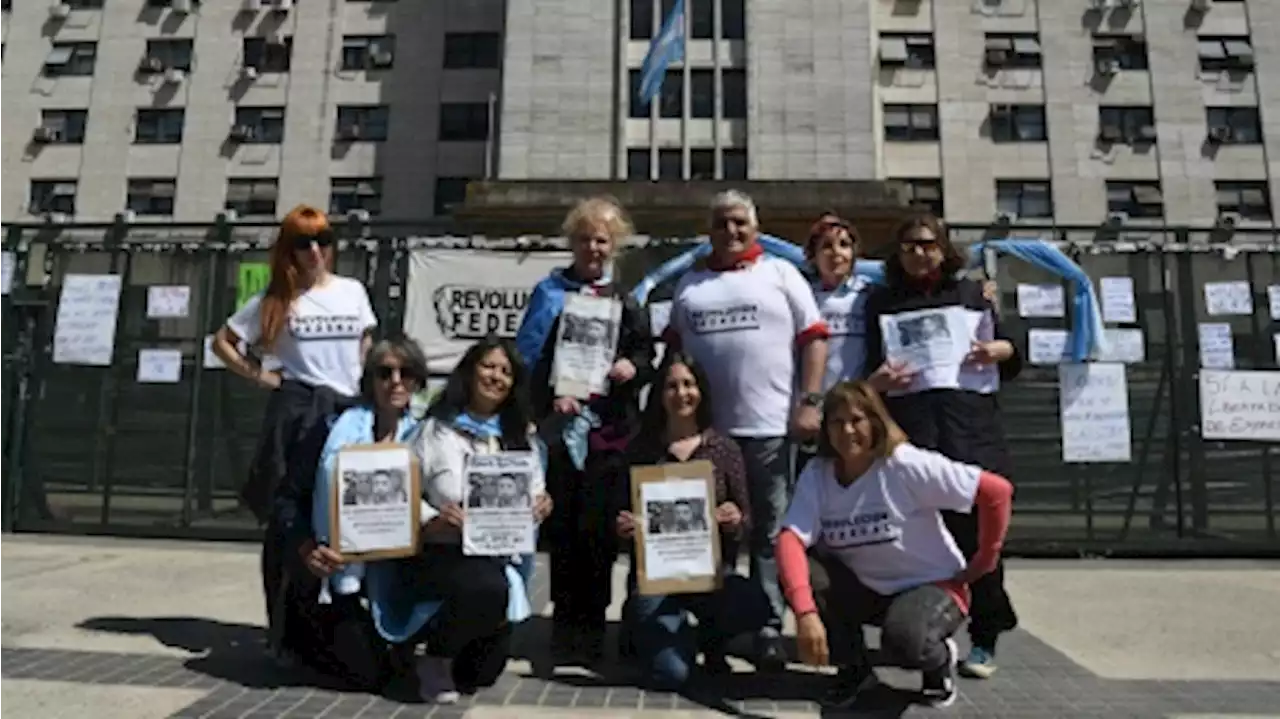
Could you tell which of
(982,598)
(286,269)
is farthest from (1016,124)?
(286,269)

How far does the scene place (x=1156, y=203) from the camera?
29156 millimetres

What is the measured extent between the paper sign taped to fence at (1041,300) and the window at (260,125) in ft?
94.6

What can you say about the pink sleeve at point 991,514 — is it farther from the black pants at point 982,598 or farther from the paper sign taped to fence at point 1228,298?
the paper sign taped to fence at point 1228,298

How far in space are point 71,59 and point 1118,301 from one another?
1416 inches

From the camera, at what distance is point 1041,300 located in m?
7.27

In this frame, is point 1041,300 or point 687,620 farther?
point 1041,300

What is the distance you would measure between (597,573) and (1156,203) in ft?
100

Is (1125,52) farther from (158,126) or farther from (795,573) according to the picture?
(795,573)

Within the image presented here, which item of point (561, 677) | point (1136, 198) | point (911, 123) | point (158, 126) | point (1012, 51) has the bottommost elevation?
point (561, 677)

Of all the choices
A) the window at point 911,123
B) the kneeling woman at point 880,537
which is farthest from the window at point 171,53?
the kneeling woman at point 880,537

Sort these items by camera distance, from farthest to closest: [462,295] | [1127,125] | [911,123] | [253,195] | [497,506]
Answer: [253,195]
[1127,125]
[911,123]
[462,295]
[497,506]

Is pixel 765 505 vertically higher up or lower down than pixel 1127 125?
lower down

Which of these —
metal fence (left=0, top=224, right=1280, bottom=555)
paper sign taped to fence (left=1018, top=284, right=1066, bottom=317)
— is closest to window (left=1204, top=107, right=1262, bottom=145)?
metal fence (left=0, top=224, right=1280, bottom=555)

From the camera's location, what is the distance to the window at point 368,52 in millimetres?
31250
